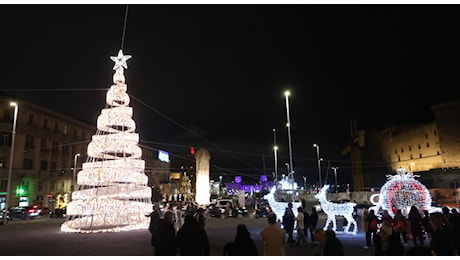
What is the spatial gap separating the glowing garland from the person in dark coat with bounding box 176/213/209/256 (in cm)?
1237

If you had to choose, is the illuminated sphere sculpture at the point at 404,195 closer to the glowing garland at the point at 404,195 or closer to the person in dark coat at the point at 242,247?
the glowing garland at the point at 404,195

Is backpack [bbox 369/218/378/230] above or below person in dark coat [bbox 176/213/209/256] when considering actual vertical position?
below

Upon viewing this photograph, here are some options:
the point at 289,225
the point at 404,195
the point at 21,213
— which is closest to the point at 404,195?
the point at 404,195

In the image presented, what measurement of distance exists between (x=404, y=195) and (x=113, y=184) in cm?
1637

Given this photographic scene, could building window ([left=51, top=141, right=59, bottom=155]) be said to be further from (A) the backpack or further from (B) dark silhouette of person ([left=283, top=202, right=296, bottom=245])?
(A) the backpack

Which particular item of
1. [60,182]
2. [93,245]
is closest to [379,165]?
[60,182]

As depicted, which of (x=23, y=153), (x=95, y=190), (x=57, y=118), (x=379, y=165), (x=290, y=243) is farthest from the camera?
(x=379, y=165)

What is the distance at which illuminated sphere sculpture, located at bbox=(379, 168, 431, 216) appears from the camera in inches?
627

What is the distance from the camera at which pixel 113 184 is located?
19047mm

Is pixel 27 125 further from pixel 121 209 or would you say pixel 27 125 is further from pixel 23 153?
pixel 121 209

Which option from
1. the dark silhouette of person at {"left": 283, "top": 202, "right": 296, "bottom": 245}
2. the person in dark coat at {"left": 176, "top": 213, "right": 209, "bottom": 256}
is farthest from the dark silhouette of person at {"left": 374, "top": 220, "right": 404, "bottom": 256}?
the dark silhouette of person at {"left": 283, "top": 202, "right": 296, "bottom": 245}

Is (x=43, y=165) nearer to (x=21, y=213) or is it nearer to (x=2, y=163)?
(x=2, y=163)

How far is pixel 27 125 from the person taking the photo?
144ft
